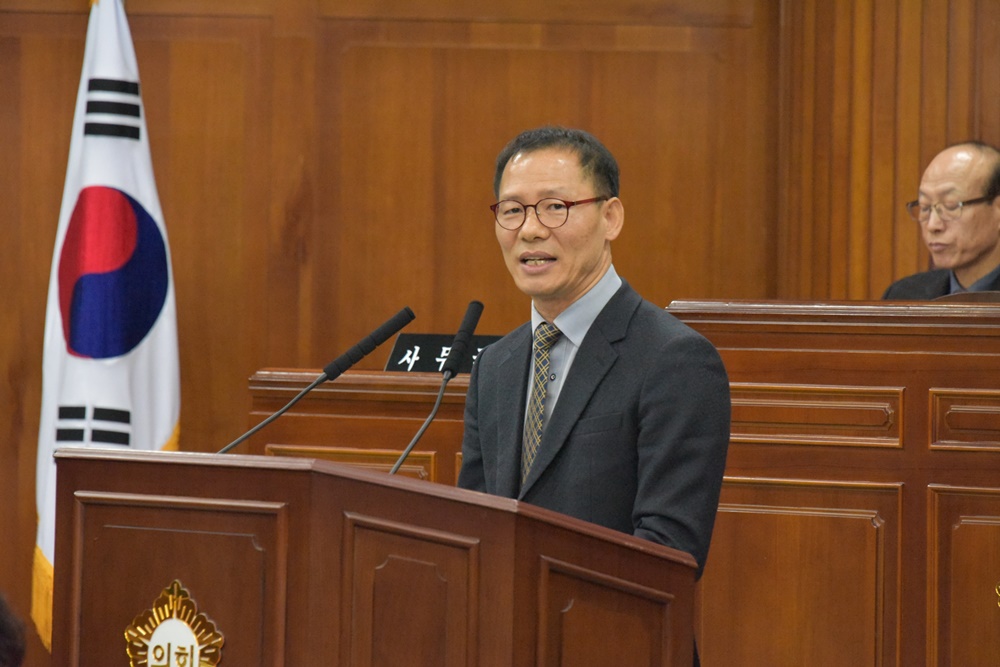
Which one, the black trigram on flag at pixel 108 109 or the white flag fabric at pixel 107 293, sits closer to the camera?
the white flag fabric at pixel 107 293

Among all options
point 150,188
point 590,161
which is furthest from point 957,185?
point 150,188

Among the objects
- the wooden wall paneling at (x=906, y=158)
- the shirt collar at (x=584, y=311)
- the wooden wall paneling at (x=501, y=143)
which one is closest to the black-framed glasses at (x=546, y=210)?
the shirt collar at (x=584, y=311)

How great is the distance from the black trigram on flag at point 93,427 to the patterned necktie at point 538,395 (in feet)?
9.49

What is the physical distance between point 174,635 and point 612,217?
1.07 meters

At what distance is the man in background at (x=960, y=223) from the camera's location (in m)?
3.92

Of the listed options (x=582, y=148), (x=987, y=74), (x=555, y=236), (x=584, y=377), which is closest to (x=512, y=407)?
(x=584, y=377)

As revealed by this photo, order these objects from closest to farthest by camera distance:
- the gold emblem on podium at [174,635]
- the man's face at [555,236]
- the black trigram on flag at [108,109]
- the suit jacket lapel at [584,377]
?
the gold emblem on podium at [174,635] < the suit jacket lapel at [584,377] < the man's face at [555,236] < the black trigram on flag at [108,109]

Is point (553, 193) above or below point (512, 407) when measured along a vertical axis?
above

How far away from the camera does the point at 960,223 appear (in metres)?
3.95

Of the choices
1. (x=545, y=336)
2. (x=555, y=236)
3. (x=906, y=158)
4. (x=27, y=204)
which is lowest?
(x=545, y=336)

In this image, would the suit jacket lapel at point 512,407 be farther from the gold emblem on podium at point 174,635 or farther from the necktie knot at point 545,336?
the gold emblem on podium at point 174,635

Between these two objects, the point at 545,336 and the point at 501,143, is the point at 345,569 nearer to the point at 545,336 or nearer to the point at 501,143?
the point at 545,336

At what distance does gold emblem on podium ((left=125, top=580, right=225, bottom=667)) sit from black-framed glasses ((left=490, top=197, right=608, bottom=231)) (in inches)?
34.4

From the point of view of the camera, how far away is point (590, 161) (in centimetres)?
232
